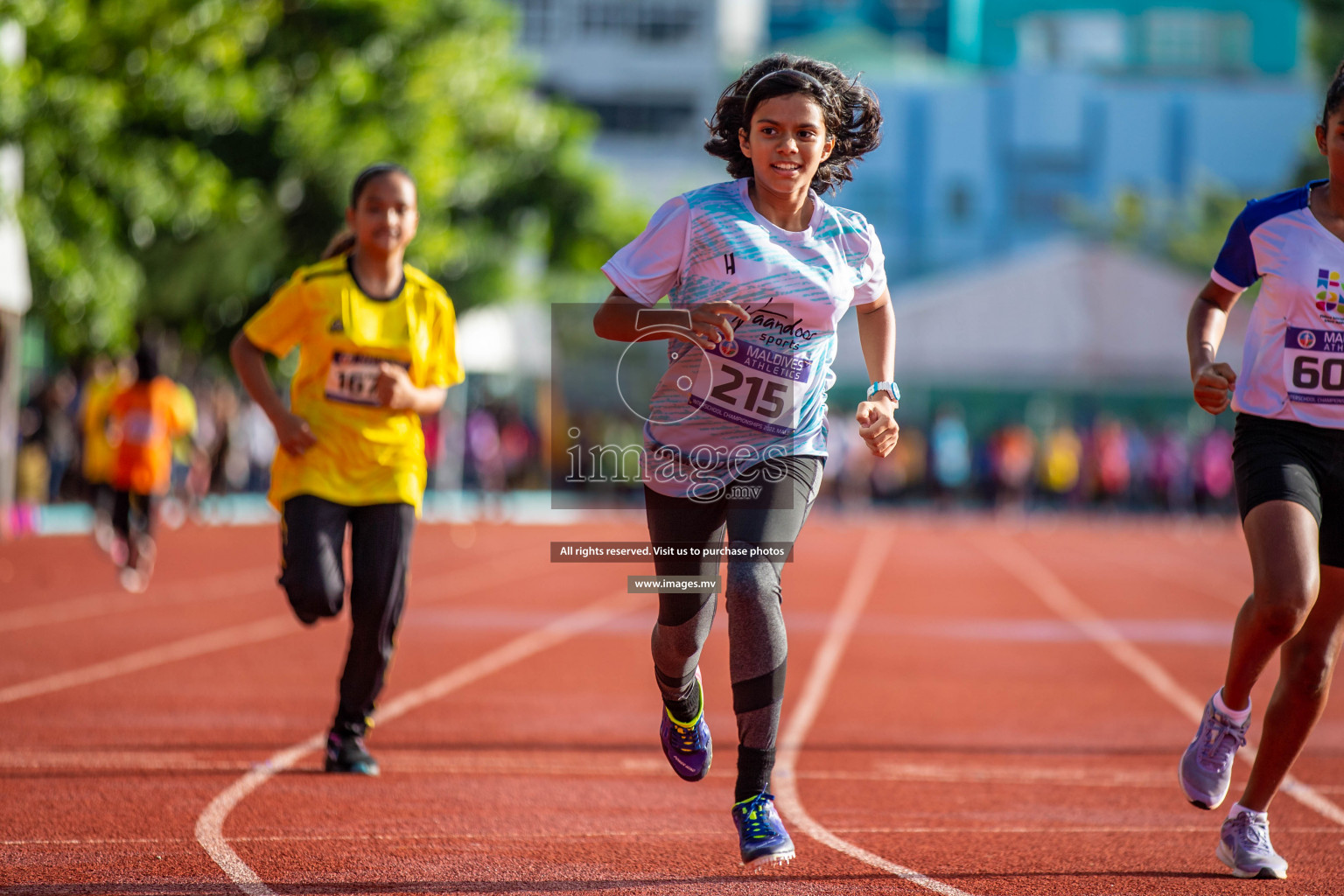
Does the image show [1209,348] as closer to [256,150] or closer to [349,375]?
[349,375]

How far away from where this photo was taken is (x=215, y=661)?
933 centimetres

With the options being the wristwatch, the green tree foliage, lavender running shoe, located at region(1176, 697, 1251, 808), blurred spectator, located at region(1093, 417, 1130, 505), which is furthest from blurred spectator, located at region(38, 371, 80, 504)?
blurred spectator, located at region(1093, 417, 1130, 505)

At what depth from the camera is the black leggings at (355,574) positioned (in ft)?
18.5

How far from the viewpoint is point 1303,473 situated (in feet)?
14.3

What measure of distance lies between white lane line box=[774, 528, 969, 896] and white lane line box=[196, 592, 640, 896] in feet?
5.41

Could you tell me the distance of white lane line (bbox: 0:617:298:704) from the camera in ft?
26.2

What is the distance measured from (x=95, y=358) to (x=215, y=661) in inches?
448

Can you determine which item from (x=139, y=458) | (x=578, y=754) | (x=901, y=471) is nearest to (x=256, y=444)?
(x=901, y=471)

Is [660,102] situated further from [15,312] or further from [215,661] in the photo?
[215,661]

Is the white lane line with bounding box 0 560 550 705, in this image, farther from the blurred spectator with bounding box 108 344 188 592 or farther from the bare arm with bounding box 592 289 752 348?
the bare arm with bounding box 592 289 752 348

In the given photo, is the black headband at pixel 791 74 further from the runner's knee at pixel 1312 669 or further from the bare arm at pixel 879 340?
the runner's knee at pixel 1312 669

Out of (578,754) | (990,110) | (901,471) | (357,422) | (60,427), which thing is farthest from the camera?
(990,110)

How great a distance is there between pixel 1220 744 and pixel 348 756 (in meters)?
2.95

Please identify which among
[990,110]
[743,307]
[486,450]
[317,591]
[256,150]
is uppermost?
[990,110]
